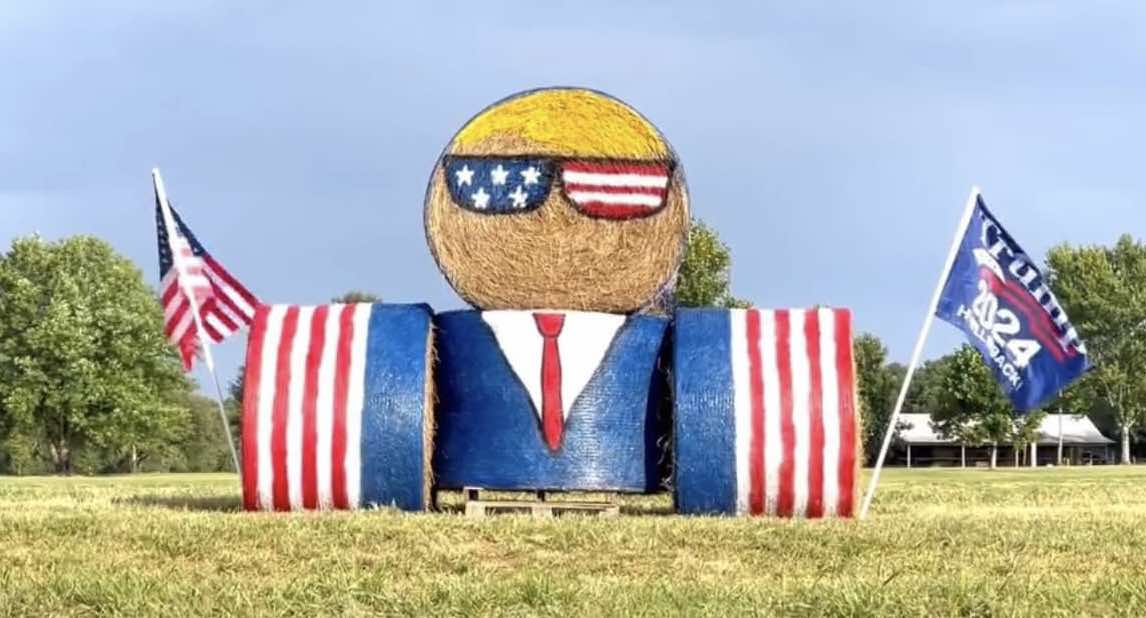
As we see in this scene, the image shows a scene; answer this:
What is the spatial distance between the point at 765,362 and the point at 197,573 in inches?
195

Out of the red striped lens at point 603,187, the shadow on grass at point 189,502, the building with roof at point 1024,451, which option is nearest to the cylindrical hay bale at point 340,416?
the shadow on grass at point 189,502

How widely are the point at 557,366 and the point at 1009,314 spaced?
3.94 metres

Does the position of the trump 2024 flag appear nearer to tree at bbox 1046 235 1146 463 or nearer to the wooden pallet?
the wooden pallet

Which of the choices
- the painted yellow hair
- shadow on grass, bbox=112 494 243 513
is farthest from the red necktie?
shadow on grass, bbox=112 494 243 513

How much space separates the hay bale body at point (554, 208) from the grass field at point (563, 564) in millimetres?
2036

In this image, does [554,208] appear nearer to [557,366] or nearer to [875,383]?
[557,366]

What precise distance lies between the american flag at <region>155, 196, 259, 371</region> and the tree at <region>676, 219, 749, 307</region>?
22.1m

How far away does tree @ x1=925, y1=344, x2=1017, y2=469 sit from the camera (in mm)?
62062

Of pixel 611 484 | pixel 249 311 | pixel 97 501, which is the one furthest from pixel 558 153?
pixel 97 501

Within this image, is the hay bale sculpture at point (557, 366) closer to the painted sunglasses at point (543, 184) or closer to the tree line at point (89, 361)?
the painted sunglasses at point (543, 184)

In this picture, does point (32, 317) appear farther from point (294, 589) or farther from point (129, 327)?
point (294, 589)

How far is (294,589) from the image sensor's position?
771 centimetres

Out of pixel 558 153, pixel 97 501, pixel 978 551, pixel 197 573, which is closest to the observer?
pixel 197 573

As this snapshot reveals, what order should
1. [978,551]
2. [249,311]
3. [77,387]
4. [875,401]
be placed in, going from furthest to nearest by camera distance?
[875,401] → [77,387] → [249,311] → [978,551]
